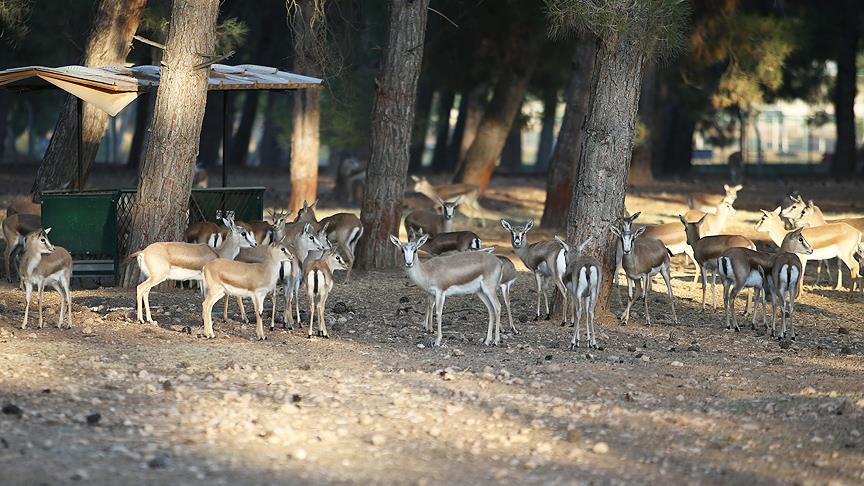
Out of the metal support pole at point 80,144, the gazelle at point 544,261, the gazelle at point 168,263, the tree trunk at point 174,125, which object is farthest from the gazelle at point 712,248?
the metal support pole at point 80,144

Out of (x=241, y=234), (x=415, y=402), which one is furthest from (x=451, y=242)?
(x=415, y=402)

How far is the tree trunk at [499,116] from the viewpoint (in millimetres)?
26469

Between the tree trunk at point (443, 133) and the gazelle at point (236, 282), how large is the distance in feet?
89.3

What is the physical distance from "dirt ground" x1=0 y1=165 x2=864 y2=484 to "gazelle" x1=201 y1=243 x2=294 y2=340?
0.80 feet

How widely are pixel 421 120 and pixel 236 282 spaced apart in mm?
19760

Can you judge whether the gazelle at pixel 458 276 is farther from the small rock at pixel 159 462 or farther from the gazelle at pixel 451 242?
the small rock at pixel 159 462

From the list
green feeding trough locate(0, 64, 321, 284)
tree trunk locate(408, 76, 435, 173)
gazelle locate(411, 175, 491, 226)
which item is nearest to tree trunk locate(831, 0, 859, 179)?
tree trunk locate(408, 76, 435, 173)

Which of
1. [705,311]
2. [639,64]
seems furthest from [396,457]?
[705,311]

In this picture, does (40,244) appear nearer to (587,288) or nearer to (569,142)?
(587,288)

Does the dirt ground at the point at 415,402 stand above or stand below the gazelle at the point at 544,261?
below

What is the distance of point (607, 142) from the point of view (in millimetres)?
12828

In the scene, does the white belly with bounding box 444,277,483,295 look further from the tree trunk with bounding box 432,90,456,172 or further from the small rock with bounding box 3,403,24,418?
the tree trunk with bounding box 432,90,456,172

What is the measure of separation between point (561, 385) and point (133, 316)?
5041 millimetres

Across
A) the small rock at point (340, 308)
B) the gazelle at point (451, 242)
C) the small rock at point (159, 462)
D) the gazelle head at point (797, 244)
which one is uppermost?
the gazelle head at point (797, 244)
